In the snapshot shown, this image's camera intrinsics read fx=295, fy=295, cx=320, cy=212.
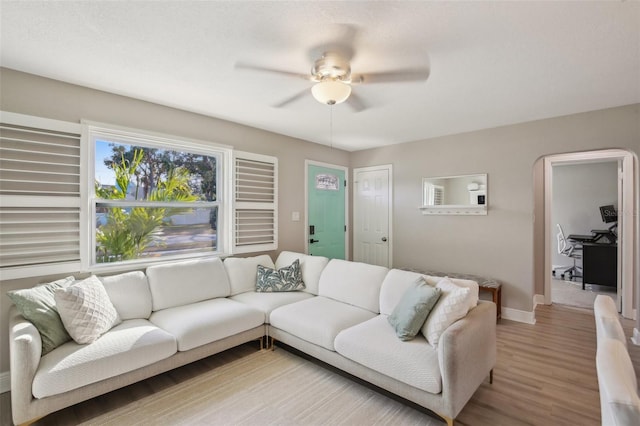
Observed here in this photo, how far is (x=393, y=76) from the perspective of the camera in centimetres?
244

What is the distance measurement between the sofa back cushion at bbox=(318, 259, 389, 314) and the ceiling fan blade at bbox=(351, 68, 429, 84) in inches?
68.3

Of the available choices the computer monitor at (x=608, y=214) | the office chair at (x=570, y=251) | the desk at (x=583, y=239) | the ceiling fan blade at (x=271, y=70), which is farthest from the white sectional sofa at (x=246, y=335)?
the office chair at (x=570, y=251)

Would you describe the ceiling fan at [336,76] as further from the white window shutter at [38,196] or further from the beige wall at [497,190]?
the beige wall at [497,190]

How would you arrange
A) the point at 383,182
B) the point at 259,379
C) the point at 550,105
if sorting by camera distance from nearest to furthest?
the point at 259,379 < the point at 550,105 < the point at 383,182

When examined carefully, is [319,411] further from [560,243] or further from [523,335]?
[560,243]

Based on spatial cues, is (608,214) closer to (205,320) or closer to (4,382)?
(205,320)

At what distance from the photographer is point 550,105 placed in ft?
10.2

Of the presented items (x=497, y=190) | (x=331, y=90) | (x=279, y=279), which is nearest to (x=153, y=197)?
(x=279, y=279)

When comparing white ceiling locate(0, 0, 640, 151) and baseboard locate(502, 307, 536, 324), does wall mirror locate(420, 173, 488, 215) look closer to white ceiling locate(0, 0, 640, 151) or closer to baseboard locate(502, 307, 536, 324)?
white ceiling locate(0, 0, 640, 151)

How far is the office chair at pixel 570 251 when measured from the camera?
6148 mm

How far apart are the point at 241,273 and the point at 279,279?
1.48 feet

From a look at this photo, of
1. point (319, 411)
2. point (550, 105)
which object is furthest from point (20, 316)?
point (550, 105)

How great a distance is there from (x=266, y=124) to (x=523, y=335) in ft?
13.1

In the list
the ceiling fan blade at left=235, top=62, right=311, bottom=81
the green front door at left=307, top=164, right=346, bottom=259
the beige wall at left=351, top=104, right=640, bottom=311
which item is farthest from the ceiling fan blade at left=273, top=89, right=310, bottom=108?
the beige wall at left=351, top=104, right=640, bottom=311
